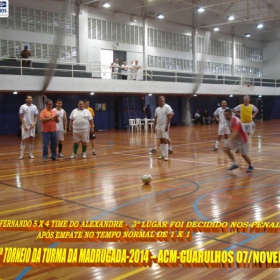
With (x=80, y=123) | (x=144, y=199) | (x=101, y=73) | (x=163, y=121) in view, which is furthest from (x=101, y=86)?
(x=144, y=199)

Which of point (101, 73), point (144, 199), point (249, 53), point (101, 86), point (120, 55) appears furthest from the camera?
point (249, 53)

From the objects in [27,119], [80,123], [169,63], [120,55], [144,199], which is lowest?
[144,199]

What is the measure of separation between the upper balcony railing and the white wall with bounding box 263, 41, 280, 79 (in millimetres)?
2585

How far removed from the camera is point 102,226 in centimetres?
520

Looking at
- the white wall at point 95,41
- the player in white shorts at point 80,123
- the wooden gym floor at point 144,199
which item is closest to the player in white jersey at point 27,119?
the wooden gym floor at point 144,199

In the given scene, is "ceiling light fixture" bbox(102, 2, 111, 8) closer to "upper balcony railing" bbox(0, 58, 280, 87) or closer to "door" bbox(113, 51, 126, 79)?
"door" bbox(113, 51, 126, 79)

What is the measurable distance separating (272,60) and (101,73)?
2437 cm

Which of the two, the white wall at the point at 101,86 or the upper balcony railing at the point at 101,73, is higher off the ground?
the upper balcony railing at the point at 101,73

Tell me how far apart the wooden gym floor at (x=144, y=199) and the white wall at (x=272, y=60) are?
35.7 m

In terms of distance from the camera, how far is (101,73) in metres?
28.9

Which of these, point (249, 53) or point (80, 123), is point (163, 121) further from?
point (249, 53)

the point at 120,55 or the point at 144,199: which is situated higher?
the point at 120,55

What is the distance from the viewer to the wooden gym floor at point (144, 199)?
389cm

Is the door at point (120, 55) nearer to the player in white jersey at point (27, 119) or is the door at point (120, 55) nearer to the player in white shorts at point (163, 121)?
the player in white jersey at point (27, 119)
